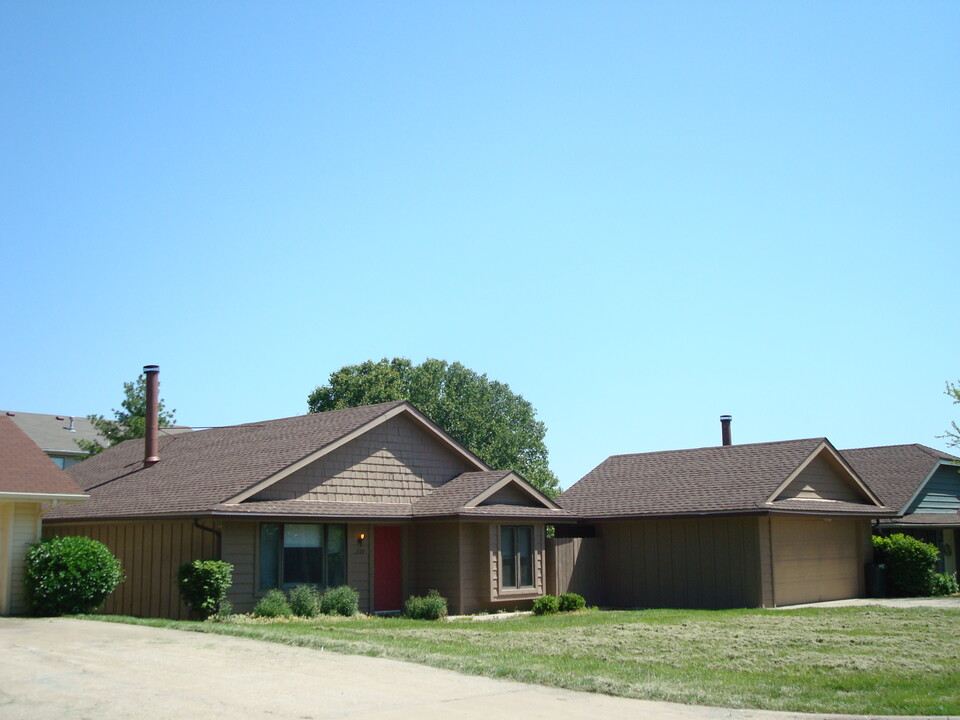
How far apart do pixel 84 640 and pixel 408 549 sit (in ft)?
35.9

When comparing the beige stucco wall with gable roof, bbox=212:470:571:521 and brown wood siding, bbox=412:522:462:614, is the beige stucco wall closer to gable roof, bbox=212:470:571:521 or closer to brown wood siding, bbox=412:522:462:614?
gable roof, bbox=212:470:571:521

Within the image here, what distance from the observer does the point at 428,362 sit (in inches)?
2731

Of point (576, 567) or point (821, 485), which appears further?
point (821, 485)

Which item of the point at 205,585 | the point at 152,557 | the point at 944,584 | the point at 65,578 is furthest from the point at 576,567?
the point at 65,578

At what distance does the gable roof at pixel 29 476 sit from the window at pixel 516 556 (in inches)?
395

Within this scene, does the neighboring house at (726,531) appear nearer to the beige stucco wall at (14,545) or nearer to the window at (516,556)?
the window at (516,556)

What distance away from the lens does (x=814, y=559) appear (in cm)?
2859

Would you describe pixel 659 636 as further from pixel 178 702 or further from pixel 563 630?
pixel 178 702

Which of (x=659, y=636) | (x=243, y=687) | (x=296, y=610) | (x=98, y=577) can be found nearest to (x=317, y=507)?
(x=296, y=610)

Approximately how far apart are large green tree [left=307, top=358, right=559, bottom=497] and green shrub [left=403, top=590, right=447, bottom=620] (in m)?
38.6

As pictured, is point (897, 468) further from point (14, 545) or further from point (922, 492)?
point (14, 545)

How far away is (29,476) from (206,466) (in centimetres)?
520

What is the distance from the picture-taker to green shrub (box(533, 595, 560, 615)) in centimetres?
2488

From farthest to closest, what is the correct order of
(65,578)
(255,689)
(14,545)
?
(14,545) → (65,578) → (255,689)
